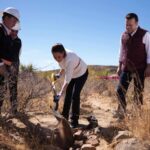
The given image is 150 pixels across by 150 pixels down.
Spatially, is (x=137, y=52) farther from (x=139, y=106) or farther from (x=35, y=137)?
(x=35, y=137)

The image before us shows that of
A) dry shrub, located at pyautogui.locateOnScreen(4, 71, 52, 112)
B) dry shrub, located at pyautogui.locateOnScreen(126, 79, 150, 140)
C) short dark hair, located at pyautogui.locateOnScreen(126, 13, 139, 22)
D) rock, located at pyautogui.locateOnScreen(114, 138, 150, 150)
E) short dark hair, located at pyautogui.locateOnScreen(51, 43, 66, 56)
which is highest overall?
short dark hair, located at pyautogui.locateOnScreen(126, 13, 139, 22)

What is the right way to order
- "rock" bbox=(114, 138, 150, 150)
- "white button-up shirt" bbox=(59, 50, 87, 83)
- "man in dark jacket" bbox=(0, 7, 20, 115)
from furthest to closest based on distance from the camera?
1. "white button-up shirt" bbox=(59, 50, 87, 83)
2. "man in dark jacket" bbox=(0, 7, 20, 115)
3. "rock" bbox=(114, 138, 150, 150)

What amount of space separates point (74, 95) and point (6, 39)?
1.48m

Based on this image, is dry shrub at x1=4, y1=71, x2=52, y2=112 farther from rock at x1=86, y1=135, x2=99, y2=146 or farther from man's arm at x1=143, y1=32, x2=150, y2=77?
man's arm at x1=143, y1=32, x2=150, y2=77

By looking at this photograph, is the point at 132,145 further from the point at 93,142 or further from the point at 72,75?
the point at 72,75

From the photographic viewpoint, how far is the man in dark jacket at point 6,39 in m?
6.25

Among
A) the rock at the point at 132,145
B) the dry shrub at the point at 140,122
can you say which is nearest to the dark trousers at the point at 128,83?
the dry shrub at the point at 140,122

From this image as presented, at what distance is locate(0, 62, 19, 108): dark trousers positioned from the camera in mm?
6383

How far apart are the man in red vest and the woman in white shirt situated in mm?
683

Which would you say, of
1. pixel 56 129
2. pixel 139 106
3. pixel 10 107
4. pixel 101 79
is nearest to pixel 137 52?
pixel 139 106

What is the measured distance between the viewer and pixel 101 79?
1463 cm

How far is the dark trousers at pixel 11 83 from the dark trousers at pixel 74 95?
913 millimetres

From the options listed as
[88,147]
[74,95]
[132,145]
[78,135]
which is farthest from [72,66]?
[132,145]

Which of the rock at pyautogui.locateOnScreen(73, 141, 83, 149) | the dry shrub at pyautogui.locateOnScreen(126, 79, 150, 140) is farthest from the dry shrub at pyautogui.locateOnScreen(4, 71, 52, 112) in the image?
the dry shrub at pyautogui.locateOnScreen(126, 79, 150, 140)
